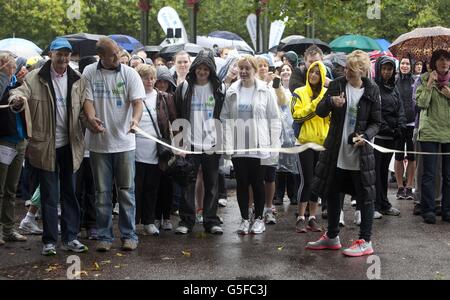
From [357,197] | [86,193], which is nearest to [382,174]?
[357,197]

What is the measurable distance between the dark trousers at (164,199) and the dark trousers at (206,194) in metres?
0.22

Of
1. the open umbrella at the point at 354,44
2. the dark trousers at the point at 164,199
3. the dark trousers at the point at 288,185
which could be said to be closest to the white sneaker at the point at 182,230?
the dark trousers at the point at 164,199

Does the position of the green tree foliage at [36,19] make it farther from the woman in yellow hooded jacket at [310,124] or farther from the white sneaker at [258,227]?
the white sneaker at [258,227]

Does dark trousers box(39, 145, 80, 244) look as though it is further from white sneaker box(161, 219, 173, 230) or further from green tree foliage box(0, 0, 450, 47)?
green tree foliage box(0, 0, 450, 47)

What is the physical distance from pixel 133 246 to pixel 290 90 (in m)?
3.44

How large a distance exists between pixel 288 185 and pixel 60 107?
15.6 feet

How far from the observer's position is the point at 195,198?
9.23 m

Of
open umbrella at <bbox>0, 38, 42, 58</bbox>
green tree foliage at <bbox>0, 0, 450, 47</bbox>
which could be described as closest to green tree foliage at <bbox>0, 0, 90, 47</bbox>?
green tree foliage at <bbox>0, 0, 450, 47</bbox>

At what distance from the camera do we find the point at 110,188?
7.80 m

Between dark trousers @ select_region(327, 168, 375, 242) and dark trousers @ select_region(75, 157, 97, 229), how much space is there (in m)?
2.69

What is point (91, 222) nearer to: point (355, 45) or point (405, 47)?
point (405, 47)

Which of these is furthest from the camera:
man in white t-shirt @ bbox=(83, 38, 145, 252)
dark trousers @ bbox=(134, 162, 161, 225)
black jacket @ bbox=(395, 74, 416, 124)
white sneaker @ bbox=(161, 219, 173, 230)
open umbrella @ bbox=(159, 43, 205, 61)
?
open umbrella @ bbox=(159, 43, 205, 61)

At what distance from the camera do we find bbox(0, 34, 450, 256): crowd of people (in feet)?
24.6

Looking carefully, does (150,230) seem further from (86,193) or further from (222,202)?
(222,202)
